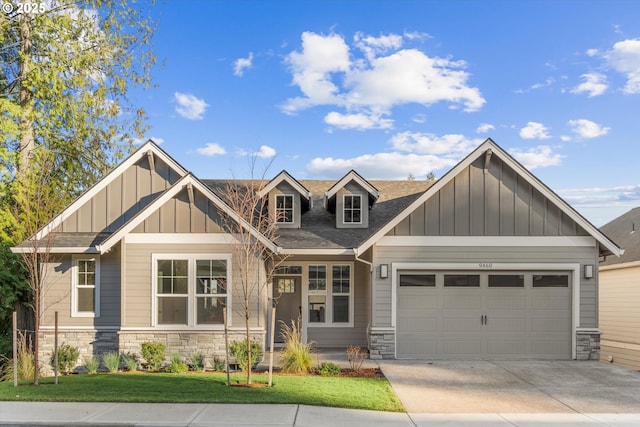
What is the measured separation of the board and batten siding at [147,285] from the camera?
1205cm

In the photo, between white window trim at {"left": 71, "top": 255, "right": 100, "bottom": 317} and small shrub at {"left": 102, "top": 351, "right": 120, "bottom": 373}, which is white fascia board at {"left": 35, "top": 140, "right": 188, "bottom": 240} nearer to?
white window trim at {"left": 71, "top": 255, "right": 100, "bottom": 317}

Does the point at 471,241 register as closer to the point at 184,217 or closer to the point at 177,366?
the point at 184,217

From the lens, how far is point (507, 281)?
12766 mm

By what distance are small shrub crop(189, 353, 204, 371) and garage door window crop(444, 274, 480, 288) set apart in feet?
21.9

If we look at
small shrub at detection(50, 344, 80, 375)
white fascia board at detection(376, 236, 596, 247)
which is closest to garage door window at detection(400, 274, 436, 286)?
white fascia board at detection(376, 236, 596, 247)

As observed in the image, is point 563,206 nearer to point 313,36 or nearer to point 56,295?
point 313,36

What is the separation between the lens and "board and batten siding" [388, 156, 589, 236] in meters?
12.6

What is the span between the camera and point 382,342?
12430mm

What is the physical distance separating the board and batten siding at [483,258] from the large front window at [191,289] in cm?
407

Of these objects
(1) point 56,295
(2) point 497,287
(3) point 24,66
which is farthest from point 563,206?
(3) point 24,66

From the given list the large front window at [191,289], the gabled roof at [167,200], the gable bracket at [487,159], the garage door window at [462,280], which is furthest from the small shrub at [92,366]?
the gable bracket at [487,159]

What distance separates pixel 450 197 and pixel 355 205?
323 centimetres

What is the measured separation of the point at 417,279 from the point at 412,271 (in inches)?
10.0

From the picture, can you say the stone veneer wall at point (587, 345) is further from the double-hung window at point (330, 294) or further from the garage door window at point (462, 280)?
the double-hung window at point (330, 294)
